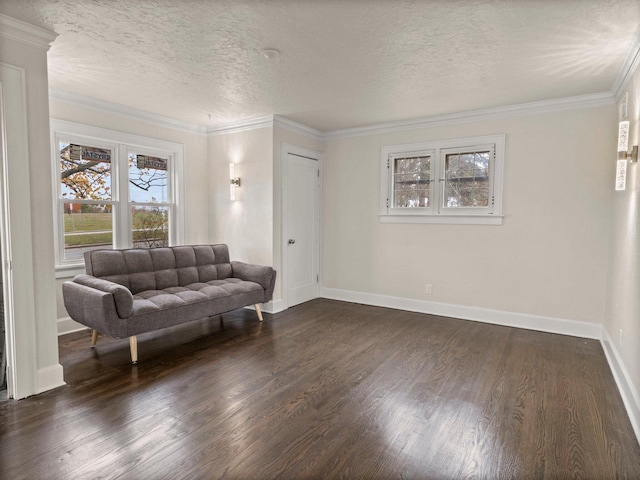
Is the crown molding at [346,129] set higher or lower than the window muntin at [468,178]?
higher

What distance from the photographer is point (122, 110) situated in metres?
4.28

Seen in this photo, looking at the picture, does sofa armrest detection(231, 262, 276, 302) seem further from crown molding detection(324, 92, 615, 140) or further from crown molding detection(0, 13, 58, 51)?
crown molding detection(0, 13, 58, 51)

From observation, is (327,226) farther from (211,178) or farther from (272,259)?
(211,178)

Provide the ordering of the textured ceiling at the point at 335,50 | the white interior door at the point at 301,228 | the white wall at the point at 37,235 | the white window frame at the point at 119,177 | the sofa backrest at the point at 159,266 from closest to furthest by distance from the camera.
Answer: the textured ceiling at the point at 335,50
the white wall at the point at 37,235
the sofa backrest at the point at 159,266
the white window frame at the point at 119,177
the white interior door at the point at 301,228

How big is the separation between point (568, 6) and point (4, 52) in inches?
140

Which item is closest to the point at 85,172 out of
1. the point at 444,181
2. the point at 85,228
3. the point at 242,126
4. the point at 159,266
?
the point at 85,228

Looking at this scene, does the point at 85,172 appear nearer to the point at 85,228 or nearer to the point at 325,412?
the point at 85,228

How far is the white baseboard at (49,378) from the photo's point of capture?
2.60 metres

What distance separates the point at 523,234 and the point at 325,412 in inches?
124

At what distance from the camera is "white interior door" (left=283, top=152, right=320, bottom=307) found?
498cm

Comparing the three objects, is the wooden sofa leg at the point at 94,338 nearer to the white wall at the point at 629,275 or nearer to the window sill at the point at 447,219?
the window sill at the point at 447,219

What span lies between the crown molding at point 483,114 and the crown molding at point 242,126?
46.4 inches

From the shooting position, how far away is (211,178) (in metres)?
5.35

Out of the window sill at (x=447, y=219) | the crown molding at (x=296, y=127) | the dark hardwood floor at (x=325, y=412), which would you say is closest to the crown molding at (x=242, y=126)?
the crown molding at (x=296, y=127)
